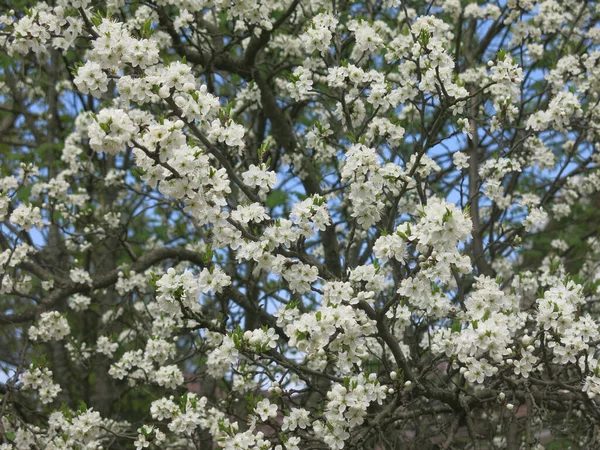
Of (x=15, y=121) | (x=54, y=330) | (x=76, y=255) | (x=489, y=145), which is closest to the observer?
(x=54, y=330)

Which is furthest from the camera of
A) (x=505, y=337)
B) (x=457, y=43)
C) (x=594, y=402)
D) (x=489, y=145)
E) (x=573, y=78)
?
(x=489, y=145)

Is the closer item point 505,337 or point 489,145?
point 505,337

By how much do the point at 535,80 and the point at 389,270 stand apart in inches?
113

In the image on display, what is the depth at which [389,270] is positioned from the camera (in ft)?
21.5

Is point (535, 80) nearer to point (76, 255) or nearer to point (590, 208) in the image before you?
point (590, 208)

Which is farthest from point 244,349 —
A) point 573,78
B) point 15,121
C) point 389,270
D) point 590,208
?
point 15,121

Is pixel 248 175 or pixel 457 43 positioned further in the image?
pixel 457 43

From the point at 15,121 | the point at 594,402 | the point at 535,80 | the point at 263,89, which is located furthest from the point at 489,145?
the point at 15,121

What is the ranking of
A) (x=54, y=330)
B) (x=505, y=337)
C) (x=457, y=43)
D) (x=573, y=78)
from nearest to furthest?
(x=505, y=337), (x=54, y=330), (x=573, y=78), (x=457, y=43)

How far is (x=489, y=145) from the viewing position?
817cm

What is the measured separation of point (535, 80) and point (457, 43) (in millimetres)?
1262

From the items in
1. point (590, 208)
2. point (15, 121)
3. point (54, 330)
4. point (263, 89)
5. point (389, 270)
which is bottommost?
point (54, 330)

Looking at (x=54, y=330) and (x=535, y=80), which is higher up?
(x=535, y=80)

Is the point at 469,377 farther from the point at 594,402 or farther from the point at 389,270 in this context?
the point at 389,270
